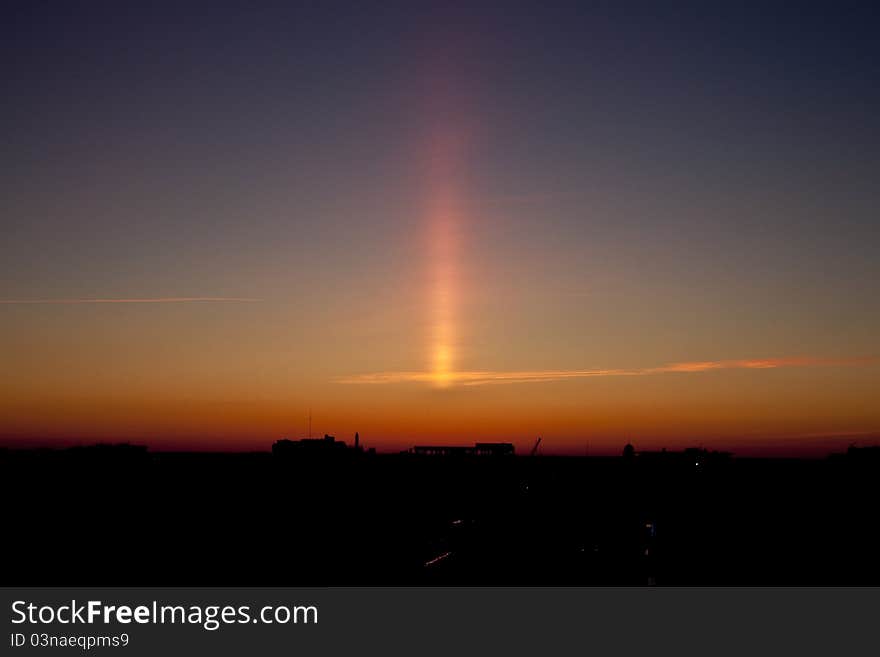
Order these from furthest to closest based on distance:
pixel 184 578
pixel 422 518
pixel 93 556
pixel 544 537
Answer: pixel 422 518, pixel 544 537, pixel 93 556, pixel 184 578

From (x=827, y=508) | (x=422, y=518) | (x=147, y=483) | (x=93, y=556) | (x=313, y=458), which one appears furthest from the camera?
(x=313, y=458)

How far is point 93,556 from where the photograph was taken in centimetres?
4816

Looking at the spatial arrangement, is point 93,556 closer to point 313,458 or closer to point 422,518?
point 422,518

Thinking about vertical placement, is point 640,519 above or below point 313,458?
below

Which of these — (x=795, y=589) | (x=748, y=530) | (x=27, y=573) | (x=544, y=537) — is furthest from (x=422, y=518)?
(x=795, y=589)

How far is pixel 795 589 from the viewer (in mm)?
32625

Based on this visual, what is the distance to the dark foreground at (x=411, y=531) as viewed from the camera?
4266 centimetres

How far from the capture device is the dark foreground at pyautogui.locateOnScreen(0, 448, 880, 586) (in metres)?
42.7

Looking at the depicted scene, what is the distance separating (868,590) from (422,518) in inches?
1832

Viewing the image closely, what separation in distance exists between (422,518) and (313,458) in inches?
3147

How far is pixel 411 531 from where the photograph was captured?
208 ft

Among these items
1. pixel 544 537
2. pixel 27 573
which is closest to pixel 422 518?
pixel 544 537

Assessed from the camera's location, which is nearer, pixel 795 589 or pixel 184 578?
pixel 795 589

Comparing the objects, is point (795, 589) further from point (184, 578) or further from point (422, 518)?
point (422, 518)
